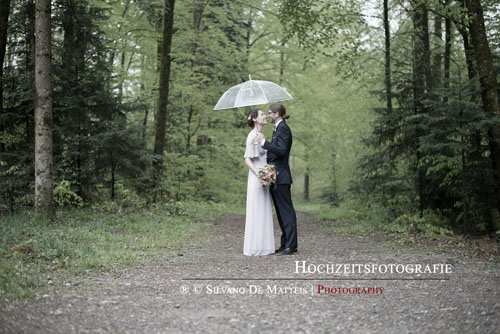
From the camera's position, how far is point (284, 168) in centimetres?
705

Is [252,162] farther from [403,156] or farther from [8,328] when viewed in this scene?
[403,156]

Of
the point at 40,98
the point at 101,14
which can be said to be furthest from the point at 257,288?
the point at 101,14

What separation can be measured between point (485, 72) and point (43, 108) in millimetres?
8985

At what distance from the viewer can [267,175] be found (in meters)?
6.78

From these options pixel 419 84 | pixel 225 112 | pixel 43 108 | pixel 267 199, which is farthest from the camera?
pixel 225 112

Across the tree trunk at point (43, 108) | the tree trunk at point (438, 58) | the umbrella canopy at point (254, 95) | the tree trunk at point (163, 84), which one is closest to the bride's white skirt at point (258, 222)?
the umbrella canopy at point (254, 95)

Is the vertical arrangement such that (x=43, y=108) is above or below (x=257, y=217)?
above

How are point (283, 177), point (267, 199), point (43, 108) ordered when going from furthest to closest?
point (43, 108) → point (267, 199) → point (283, 177)

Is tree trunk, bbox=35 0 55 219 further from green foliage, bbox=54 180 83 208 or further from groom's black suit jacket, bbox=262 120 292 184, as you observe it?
groom's black suit jacket, bbox=262 120 292 184

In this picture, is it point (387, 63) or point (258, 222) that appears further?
point (387, 63)

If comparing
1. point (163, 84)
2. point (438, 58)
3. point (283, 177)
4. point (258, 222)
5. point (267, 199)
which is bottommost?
point (258, 222)

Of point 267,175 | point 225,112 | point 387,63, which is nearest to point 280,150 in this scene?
point 267,175

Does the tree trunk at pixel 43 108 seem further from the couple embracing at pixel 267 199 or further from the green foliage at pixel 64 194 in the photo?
the couple embracing at pixel 267 199

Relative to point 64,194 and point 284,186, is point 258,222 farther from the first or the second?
point 64,194
